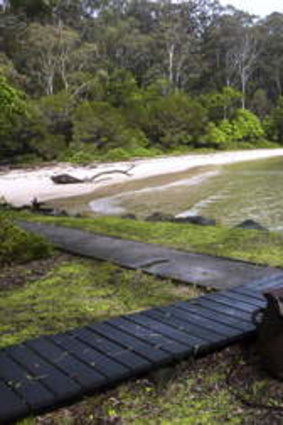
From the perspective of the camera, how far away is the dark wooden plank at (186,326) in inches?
115

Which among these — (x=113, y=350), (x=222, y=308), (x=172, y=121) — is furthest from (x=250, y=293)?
A: (x=172, y=121)

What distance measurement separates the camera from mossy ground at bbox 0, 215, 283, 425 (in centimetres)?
239

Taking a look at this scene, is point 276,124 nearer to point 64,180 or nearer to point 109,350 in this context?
point 64,180

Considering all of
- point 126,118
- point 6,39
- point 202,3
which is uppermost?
point 202,3

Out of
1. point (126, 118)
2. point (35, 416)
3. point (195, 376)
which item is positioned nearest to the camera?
point (35, 416)

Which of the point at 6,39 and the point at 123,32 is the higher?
the point at 123,32

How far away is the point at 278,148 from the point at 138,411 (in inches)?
1715

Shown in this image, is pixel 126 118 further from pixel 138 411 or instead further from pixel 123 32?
pixel 138 411

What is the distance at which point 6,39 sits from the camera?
2500cm

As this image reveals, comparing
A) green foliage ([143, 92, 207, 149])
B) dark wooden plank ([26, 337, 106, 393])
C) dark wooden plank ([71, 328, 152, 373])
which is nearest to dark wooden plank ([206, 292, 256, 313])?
dark wooden plank ([71, 328, 152, 373])

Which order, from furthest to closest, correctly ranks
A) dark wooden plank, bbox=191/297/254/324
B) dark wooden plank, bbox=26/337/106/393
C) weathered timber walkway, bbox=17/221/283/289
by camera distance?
weathered timber walkway, bbox=17/221/283/289, dark wooden plank, bbox=191/297/254/324, dark wooden plank, bbox=26/337/106/393

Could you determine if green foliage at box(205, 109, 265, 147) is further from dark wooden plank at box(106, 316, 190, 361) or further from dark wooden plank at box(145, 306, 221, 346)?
dark wooden plank at box(106, 316, 190, 361)

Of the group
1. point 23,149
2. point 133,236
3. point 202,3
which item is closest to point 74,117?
point 23,149

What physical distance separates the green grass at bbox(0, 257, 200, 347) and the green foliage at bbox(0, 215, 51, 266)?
1.83ft
